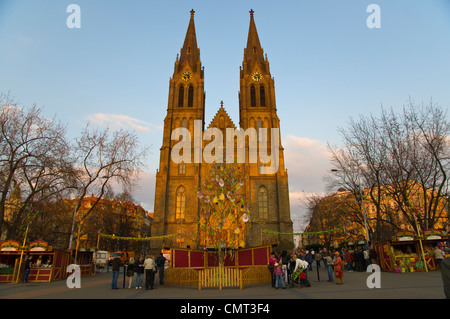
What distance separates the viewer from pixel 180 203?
1531 inches

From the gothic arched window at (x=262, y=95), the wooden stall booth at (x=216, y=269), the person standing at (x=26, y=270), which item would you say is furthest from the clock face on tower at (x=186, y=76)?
the wooden stall booth at (x=216, y=269)

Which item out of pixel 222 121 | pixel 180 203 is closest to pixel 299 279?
pixel 180 203

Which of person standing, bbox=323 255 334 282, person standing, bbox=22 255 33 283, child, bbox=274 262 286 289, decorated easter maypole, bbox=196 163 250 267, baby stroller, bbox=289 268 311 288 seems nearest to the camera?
child, bbox=274 262 286 289

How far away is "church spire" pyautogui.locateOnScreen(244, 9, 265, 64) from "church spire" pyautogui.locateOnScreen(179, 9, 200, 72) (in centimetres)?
913

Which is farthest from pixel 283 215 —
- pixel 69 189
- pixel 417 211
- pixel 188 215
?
pixel 69 189

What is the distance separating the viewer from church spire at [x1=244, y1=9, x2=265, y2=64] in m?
49.2

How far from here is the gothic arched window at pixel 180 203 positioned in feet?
125

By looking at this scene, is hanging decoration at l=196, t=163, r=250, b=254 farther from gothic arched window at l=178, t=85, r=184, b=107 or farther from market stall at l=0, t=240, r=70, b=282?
gothic arched window at l=178, t=85, r=184, b=107

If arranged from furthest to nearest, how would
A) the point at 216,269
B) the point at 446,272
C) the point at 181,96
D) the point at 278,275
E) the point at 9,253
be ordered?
the point at 181,96 < the point at 9,253 < the point at 216,269 < the point at 278,275 < the point at 446,272

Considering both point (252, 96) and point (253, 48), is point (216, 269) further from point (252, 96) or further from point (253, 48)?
point (253, 48)

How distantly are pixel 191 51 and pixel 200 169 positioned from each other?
24.4 m

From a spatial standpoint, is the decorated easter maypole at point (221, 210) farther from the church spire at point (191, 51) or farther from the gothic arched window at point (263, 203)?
the church spire at point (191, 51)

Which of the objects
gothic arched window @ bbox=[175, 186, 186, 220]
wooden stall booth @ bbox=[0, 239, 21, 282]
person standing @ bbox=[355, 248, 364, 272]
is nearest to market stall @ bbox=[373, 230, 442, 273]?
person standing @ bbox=[355, 248, 364, 272]

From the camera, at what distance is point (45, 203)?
22.2 metres
